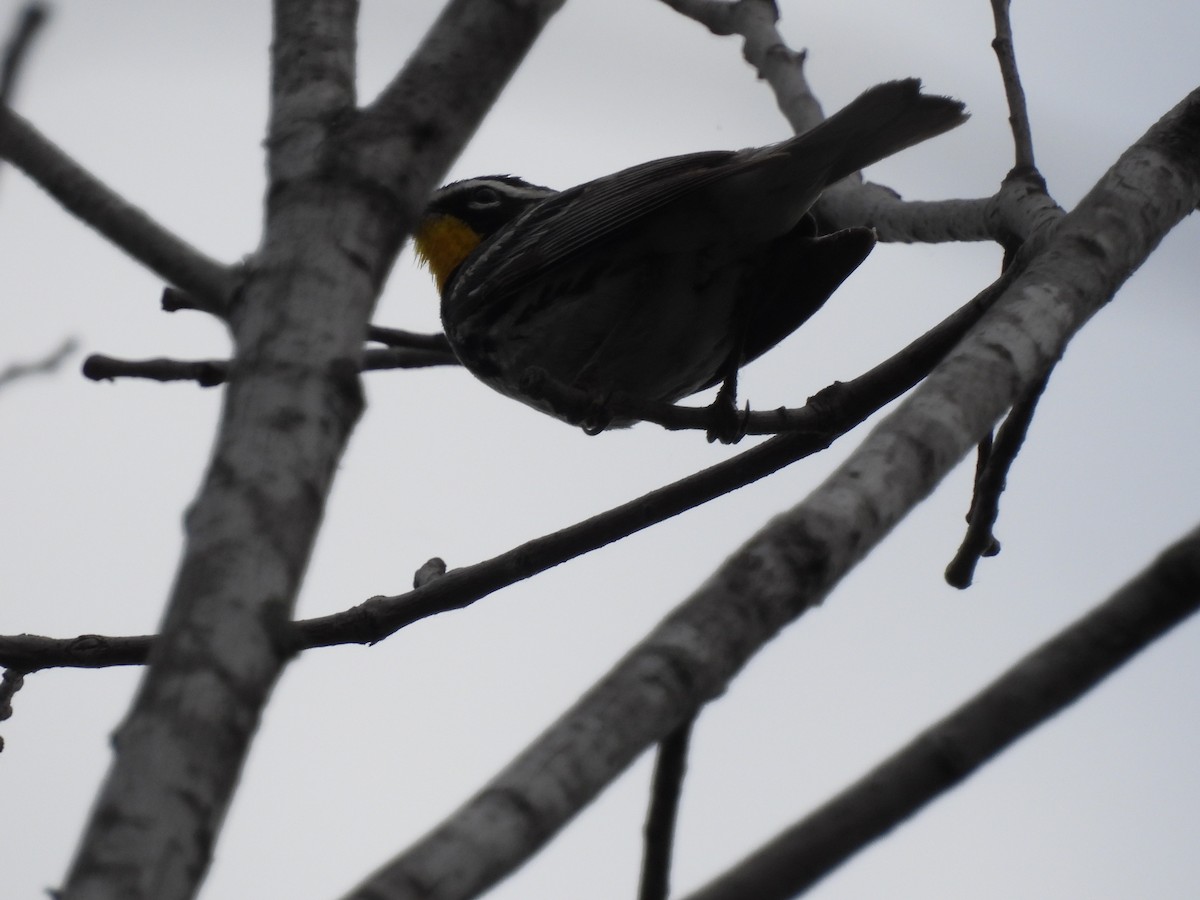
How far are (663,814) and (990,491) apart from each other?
2.04 meters

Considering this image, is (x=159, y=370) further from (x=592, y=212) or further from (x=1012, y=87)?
(x=1012, y=87)

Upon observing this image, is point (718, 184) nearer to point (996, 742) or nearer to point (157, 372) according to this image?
point (157, 372)

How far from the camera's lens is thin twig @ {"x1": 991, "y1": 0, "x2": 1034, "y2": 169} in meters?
4.64

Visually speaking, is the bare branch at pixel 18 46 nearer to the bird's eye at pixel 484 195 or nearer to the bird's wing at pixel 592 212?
the bird's wing at pixel 592 212

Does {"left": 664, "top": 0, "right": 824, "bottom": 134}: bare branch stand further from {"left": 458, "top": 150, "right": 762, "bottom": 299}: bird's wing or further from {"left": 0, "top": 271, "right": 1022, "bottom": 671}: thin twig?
{"left": 0, "top": 271, "right": 1022, "bottom": 671}: thin twig

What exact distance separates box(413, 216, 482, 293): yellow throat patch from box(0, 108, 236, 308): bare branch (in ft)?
14.2

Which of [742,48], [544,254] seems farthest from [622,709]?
[742,48]

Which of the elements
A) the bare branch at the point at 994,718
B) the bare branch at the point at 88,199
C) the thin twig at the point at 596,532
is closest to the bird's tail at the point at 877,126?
the thin twig at the point at 596,532

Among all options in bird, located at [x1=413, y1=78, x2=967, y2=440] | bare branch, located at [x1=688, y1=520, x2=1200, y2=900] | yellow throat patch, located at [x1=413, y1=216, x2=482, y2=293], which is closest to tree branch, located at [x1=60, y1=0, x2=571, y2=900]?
bare branch, located at [x1=688, y1=520, x2=1200, y2=900]

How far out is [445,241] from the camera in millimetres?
7324

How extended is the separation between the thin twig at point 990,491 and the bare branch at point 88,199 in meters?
2.53

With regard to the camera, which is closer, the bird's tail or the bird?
the bird's tail

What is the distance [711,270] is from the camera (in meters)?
5.32

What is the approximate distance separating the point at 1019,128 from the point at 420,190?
303 cm
